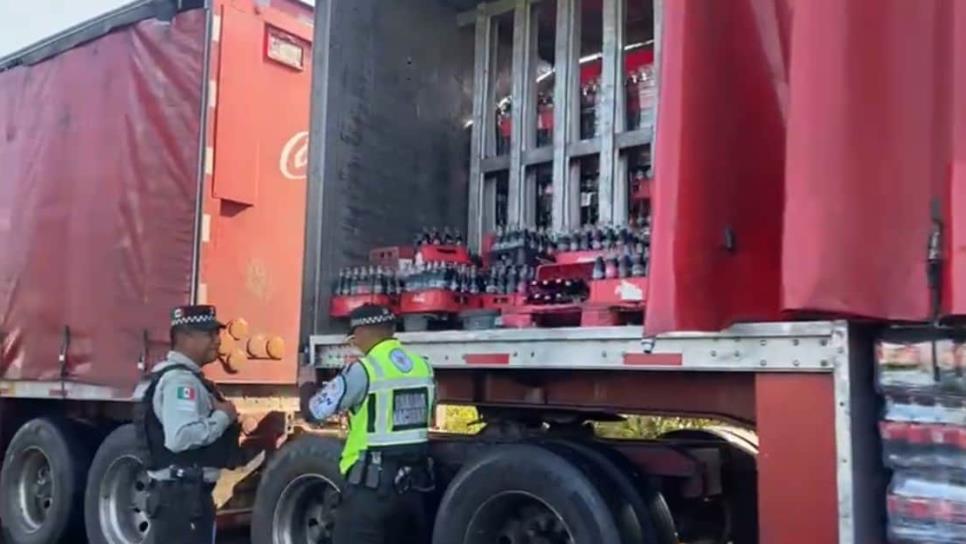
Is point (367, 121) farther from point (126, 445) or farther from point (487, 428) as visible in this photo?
point (126, 445)

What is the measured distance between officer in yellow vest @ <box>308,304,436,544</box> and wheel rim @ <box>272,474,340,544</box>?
0.63m

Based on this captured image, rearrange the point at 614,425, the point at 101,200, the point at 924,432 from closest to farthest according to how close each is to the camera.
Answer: the point at 924,432 → the point at 614,425 → the point at 101,200

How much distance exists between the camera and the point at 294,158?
6.83 metres

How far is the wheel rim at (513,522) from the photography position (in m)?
4.04

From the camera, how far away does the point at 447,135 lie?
5840 millimetres

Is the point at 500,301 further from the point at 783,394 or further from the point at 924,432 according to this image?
the point at 924,432

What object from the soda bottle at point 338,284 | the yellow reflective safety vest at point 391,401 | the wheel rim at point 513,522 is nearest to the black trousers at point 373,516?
the yellow reflective safety vest at point 391,401

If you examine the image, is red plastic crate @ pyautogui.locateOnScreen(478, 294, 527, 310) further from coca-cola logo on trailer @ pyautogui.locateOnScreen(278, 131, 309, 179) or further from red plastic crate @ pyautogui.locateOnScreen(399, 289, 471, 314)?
coca-cola logo on trailer @ pyautogui.locateOnScreen(278, 131, 309, 179)

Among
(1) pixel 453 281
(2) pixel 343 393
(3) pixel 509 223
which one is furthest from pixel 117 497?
(3) pixel 509 223

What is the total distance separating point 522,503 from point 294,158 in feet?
11.5

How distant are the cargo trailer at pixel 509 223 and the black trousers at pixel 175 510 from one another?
0.65 meters

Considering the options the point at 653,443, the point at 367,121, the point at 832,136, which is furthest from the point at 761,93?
the point at 367,121

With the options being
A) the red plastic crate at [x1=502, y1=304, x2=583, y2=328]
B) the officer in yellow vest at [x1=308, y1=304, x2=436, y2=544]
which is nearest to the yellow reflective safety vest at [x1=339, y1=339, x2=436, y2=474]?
the officer in yellow vest at [x1=308, y1=304, x2=436, y2=544]

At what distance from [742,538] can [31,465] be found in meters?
5.24
